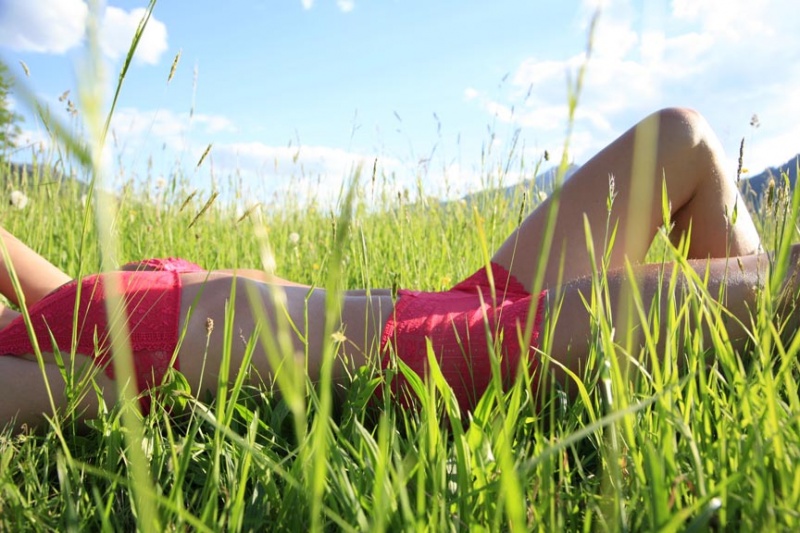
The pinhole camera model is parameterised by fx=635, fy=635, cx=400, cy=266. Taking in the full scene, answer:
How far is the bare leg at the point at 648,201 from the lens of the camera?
5.38 ft

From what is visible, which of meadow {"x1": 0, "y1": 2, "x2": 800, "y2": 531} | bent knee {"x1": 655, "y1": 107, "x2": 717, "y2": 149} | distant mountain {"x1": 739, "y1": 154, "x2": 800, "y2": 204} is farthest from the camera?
bent knee {"x1": 655, "y1": 107, "x2": 717, "y2": 149}

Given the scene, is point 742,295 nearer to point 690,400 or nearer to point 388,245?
Answer: point 690,400


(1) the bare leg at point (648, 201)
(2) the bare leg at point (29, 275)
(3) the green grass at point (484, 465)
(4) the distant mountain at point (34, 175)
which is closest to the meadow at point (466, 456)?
(3) the green grass at point (484, 465)

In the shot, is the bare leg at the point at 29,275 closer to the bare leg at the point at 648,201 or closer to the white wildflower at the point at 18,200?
the bare leg at the point at 648,201

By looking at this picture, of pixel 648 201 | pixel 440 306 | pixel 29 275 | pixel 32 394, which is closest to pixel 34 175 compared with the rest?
pixel 29 275

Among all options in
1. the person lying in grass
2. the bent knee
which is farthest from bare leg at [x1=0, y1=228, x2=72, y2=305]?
the bent knee

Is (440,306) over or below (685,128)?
below

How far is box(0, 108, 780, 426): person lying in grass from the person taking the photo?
123 cm

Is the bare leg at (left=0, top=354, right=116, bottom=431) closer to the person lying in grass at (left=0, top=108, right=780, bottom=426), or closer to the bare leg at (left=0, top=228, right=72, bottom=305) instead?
the person lying in grass at (left=0, top=108, right=780, bottom=426)

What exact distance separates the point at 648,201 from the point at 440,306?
0.66 m

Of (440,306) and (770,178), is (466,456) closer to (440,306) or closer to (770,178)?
(440,306)

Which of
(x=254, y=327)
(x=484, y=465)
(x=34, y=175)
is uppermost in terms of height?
(x=34, y=175)

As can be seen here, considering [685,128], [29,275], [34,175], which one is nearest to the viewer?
[685,128]

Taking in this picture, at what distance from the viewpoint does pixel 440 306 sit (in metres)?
1.46
